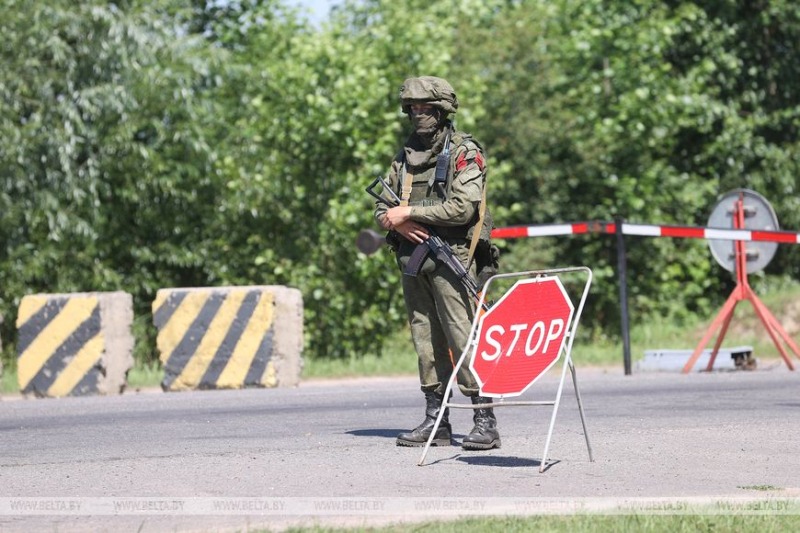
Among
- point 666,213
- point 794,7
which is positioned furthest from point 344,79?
point 794,7

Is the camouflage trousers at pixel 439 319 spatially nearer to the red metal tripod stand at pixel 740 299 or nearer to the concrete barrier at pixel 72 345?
the concrete barrier at pixel 72 345

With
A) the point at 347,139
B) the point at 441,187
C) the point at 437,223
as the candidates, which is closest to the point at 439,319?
the point at 437,223

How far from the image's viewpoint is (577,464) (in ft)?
24.2

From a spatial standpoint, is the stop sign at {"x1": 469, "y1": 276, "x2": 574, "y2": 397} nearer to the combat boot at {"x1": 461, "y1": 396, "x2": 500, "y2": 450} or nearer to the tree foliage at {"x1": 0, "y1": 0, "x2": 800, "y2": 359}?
the combat boot at {"x1": 461, "y1": 396, "x2": 500, "y2": 450}

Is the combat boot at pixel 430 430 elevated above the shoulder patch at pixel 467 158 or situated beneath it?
situated beneath

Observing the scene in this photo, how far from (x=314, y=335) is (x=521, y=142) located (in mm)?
4862

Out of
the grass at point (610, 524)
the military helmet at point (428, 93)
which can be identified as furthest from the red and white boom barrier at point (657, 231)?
the grass at point (610, 524)

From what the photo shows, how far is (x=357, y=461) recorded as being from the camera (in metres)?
7.63

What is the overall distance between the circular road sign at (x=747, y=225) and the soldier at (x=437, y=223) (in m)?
7.44

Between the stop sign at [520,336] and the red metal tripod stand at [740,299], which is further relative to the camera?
the red metal tripod stand at [740,299]

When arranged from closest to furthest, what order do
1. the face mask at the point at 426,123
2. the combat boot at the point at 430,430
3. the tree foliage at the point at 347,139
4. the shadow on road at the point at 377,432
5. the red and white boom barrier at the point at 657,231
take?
the face mask at the point at 426,123
the combat boot at the point at 430,430
the shadow on road at the point at 377,432
the red and white boom barrier at the point at 657,231
the tree foliage at the point at 347,139

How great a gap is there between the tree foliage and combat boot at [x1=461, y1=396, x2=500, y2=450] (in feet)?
46.8

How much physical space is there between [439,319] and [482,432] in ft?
2.11

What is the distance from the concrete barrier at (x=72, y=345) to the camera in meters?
14.0
